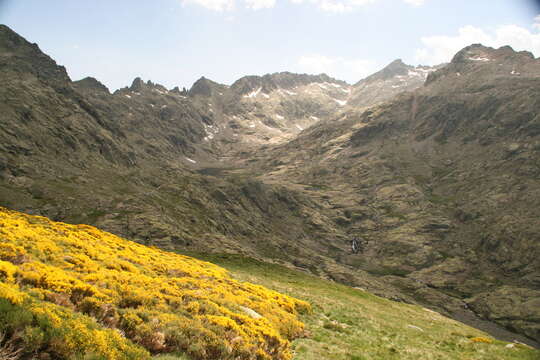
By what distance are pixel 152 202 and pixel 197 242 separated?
47.3 metres

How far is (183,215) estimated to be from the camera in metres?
160

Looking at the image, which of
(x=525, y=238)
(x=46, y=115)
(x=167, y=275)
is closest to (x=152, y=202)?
(x=46, y=115)

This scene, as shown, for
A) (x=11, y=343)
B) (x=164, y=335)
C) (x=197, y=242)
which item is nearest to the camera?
(x=11, y=343)

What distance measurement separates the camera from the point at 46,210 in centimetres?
11256

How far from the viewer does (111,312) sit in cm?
1467

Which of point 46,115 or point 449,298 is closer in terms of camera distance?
point 449,298

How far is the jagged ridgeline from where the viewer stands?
10867 millimetres

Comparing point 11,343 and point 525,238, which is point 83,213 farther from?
point 525,238

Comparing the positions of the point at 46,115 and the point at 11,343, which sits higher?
the point at 46,115

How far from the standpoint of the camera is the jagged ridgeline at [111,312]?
35.7ft

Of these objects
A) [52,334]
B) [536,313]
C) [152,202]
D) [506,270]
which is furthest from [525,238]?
[52,334]

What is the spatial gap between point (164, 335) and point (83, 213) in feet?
395

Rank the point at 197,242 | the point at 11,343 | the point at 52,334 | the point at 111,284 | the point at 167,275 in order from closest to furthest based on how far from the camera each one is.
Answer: the point at 11,343 < the point at 52,334 < the point at 111,284 < the point at 167,275 < the point at 197,242

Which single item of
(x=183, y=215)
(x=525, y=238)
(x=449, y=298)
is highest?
(x=525, y=238)
